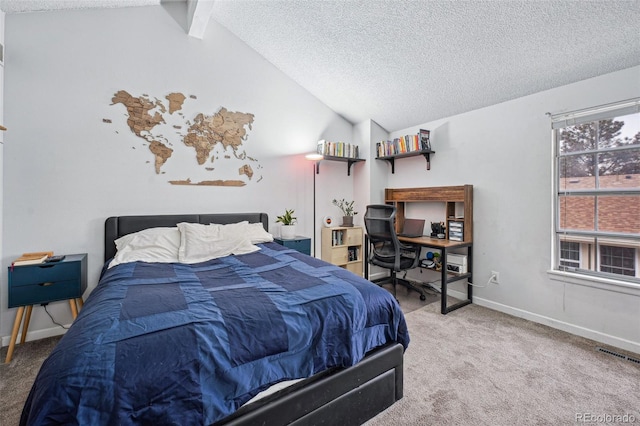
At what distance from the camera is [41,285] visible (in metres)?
2.23

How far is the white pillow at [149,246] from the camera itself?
2.35 m

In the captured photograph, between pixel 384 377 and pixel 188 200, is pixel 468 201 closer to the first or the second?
pixel 384 377

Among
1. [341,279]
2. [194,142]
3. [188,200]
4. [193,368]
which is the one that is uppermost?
[194,142]

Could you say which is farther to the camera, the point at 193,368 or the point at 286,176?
the point at 286,176

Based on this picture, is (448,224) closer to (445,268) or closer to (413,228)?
(413,228)

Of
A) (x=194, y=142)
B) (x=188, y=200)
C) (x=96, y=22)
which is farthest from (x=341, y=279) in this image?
(x=96, y=22)

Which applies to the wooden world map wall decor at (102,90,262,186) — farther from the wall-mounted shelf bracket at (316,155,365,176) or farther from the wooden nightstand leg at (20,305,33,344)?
the wooden nightstand leg at (20,305,33,344)

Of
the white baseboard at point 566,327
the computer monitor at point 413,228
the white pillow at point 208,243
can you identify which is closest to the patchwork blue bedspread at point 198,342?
Answer: the white pillow at point 208,243

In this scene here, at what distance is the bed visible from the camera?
0.94 metres

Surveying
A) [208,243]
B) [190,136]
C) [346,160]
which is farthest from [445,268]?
[190,136]

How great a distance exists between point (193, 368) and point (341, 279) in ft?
3.14

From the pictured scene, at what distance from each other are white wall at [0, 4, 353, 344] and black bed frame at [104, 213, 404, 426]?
2.43m

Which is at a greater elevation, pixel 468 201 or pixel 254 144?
pixel 254 144

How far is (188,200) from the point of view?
10.4 ft
